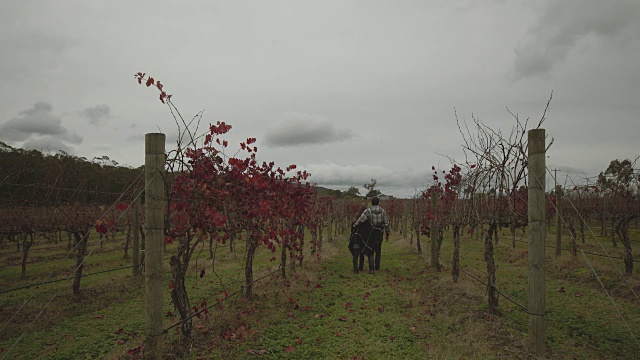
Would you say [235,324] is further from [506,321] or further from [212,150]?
[506,321]

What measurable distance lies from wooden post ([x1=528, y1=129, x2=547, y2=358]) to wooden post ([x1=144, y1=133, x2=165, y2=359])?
429 centimetres

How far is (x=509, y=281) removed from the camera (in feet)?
27.8

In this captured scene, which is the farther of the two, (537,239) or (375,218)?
(375,218)

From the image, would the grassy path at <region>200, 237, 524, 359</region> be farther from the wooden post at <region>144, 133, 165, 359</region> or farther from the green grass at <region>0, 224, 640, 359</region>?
the wooden post at <region>144, 133, 165, 359</region>

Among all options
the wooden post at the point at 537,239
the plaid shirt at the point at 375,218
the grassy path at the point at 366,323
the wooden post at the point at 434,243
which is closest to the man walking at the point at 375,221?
the plaid shirt at the point at 375,218

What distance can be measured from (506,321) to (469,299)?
1.32m

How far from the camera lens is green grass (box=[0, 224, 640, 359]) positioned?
441 centimetres

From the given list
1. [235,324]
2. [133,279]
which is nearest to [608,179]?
[235,324]

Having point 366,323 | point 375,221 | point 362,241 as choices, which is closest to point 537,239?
point 366,323

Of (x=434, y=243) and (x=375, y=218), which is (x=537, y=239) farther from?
(x=434, y=243)

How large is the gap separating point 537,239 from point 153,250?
14.4 ft

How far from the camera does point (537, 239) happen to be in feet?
13.1

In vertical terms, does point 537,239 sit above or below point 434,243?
above

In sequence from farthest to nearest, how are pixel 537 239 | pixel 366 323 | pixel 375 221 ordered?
pixel 375 221, pixel 366 323, pixel 537 239
